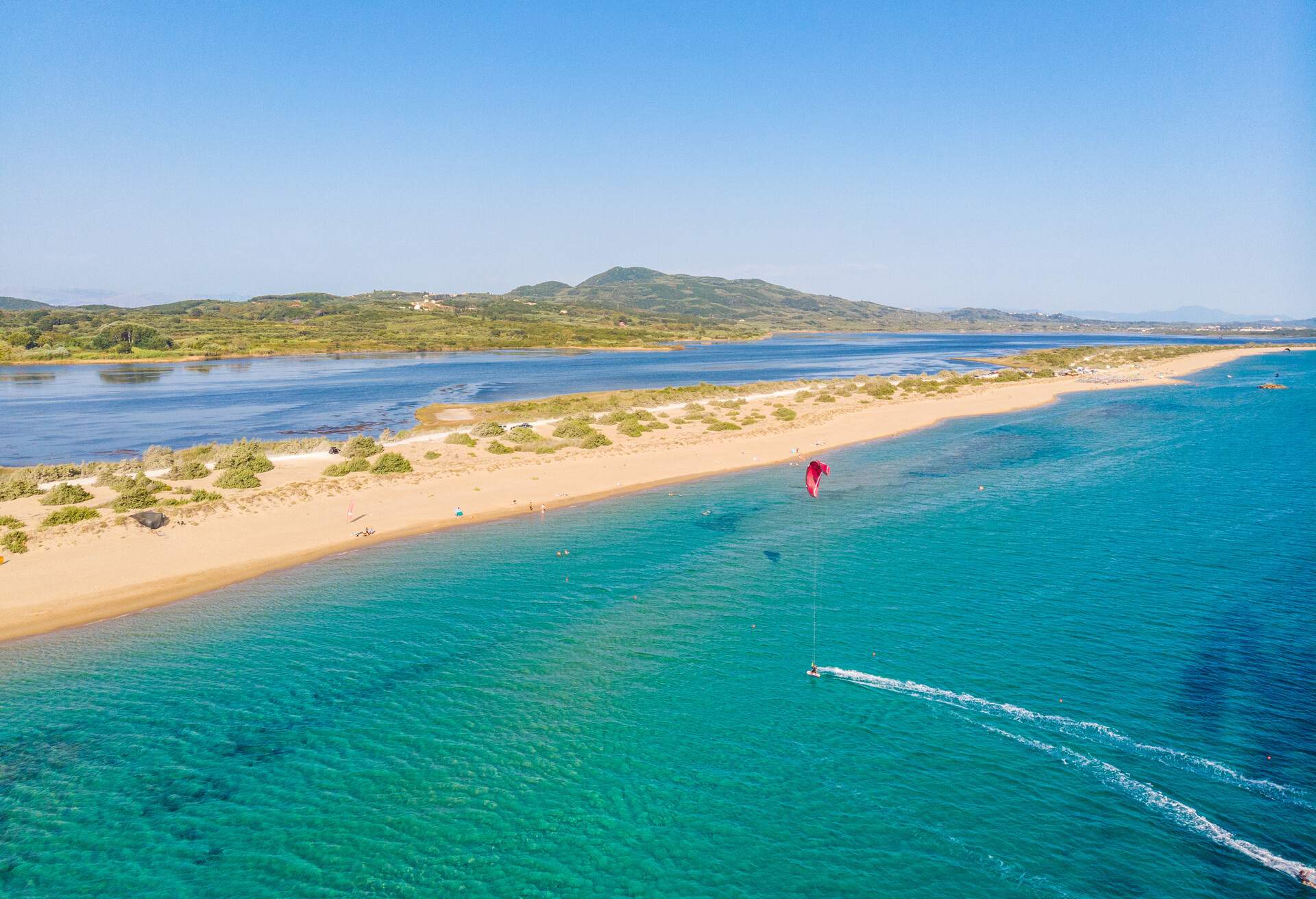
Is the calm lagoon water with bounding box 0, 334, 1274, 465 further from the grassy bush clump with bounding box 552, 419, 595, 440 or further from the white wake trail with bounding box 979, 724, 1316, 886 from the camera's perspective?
the white wake trail with bounding box 979, 724, 1316, 886

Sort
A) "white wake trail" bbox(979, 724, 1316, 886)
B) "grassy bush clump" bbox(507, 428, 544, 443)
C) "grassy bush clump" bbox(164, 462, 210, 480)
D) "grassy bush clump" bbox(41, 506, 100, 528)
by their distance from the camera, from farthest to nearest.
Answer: "grassy bush clump" bbox(507, 428, 544, 443) < "grassy bush clump" bbox(164, 462, 210, 480) < "grassy bush clump" bbox(41, 506, 100, 528) < "white wake trail" bbox(979, 724, 1316, 886)

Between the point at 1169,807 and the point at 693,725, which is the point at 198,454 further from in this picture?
the point at 1169,807

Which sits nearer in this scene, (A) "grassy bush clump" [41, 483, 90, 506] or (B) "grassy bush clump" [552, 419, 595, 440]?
(A) "grassy bush clump" [41, 483, 90, 506]

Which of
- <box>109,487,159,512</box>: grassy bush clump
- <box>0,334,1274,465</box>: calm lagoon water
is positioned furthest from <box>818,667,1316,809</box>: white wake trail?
<box>0,334,1274,465</box>: calm lagoon water

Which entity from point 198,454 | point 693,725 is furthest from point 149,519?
point 693,725

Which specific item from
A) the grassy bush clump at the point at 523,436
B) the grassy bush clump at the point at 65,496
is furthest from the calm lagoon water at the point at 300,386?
the grassy bush clump at the point at 65,496

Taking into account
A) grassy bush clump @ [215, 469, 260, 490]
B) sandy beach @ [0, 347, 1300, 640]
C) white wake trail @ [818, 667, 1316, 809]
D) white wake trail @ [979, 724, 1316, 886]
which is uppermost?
grassy bush clump @ [215, 469, 260, 490]

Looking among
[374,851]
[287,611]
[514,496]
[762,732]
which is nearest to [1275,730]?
[762,732]
